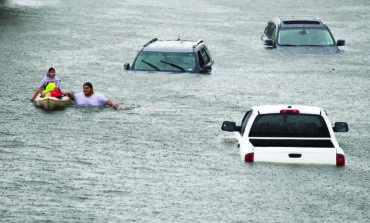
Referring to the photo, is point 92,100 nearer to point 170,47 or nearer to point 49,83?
point 49,83

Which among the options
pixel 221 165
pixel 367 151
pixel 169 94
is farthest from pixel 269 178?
pixel 169 94

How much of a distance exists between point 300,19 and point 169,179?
1723cm

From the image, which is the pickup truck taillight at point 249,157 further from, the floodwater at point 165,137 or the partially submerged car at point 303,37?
the partially submerged car at point 303,37

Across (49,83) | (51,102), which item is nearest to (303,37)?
(49,83)

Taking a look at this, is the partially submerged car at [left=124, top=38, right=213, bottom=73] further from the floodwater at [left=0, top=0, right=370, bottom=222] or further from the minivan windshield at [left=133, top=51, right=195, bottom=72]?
the floodwater at [left=0, top=0, right=370, bottom=222]

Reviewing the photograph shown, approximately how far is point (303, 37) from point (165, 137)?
516 inches

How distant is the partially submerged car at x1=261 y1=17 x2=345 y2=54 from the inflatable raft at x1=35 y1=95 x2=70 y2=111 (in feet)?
33.2

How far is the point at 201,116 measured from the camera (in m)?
22.1

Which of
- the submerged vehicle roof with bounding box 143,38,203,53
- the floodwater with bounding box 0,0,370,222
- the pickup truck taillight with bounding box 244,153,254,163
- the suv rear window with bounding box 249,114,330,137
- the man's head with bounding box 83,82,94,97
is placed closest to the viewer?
the floodwater with bounding box 0,0,370,222

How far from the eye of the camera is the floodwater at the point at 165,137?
13.5 metres

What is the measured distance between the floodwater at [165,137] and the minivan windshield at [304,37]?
1.02 m

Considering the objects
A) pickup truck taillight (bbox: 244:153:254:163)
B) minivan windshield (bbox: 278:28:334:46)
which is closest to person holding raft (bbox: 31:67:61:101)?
pickup truck taillight (bbox: 244:153:254:163)

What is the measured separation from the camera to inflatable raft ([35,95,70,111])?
22.5m

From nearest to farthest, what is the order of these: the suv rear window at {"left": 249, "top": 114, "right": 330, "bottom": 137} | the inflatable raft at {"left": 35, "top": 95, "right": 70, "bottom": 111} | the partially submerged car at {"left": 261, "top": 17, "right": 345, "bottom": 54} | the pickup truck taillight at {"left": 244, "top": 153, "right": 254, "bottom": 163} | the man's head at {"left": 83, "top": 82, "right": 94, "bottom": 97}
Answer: the pickup truck taillight at {"left": 244, "top": 153, "right": 254, "bottom": 163} < the suv rear window at {"left": 249, "top": 114, "right": 330, "bottom": 137} < the man's head at {"left": 83, "top": 82, "right": 94, "bottom": 97} < the inflatable raft at {"left": 35, "top": 95, "right": 70, "bottom": 111} < the partially submerged car at {"left": 261, "top": 17, "right": 345, "bottom": 54}
